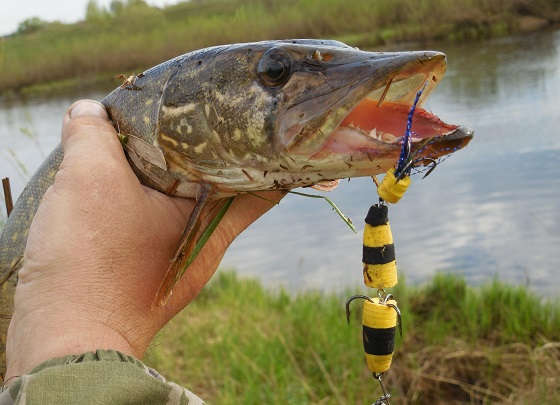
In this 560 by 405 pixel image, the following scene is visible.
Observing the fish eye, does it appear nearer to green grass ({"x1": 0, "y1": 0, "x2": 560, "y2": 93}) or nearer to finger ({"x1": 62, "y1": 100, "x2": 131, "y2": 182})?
finger ({"x1": 62, "y1": 100, "x2": 131, "y2": 182})

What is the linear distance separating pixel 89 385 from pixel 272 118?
2.28ft

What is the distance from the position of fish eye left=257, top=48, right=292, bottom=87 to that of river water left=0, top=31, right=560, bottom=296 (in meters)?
2.47

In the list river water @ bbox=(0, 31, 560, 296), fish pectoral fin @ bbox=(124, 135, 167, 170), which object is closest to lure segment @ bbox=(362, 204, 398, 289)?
fish pectoral fin @ bbox=(124, 135, 167, 170)

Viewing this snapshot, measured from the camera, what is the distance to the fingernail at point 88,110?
1.76 m

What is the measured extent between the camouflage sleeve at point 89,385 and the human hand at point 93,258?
0.11 metres

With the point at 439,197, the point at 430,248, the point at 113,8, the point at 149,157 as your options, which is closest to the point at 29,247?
the point at 149,157

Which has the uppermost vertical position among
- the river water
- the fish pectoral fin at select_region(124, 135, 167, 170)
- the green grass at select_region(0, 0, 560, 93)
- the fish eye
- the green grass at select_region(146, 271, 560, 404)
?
the fish eye

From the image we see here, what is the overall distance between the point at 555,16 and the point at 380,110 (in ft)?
51.0

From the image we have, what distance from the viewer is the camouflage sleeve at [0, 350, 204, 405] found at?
1031 millimetres

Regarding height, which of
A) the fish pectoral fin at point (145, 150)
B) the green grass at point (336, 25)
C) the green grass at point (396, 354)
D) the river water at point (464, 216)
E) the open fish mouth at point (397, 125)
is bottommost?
the river water at point (464, 216)

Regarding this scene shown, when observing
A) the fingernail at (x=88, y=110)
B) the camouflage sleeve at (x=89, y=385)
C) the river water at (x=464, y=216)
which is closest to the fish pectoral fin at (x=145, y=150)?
the fingernail at (x=88, y=110)

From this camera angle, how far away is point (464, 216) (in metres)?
5.92

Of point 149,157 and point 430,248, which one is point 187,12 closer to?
point 430,248

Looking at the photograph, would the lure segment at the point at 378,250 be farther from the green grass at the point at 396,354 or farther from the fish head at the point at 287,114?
the green grass at the point at 396,354
